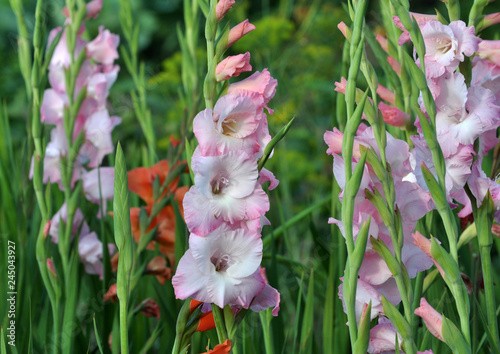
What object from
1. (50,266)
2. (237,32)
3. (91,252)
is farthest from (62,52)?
(237,32)

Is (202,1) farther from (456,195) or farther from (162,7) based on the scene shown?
(162,7)

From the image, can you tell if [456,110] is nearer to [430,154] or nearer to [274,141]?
[430,154]

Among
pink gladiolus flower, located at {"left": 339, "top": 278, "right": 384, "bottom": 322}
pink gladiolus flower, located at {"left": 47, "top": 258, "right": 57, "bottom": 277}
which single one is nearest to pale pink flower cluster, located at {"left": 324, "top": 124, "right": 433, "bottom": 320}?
pink gladiolus flower, located at {"left": 339, "top": 278, "right": 384, "bottom": 322}

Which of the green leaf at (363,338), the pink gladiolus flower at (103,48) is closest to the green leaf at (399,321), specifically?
the green leaf at (363,338)

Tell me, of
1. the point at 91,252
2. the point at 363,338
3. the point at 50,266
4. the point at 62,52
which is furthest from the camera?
the point at 62,52

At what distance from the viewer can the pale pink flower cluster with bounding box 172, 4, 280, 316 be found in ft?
1.24

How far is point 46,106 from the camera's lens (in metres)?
0.86

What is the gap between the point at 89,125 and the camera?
821 millimetres

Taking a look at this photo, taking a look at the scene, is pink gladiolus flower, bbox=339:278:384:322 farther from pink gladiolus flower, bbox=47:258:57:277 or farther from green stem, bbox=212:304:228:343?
pink gladiolus flower, bbox=47:258:57:277

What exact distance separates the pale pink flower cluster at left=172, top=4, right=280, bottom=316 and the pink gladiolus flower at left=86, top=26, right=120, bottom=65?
1.67 ft

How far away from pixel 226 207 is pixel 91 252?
0.47 m

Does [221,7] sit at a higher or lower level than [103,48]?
higher

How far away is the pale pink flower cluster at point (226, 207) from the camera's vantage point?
0.38 m

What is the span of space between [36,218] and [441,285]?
0.55 m
